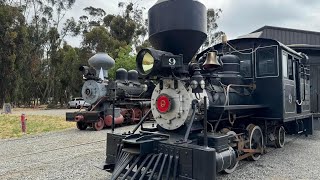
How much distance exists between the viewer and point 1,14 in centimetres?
3309

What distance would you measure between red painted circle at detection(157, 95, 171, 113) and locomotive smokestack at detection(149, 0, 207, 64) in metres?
0.73

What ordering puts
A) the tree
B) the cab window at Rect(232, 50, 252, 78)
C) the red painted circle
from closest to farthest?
the red painted circle
the cab window at Rect(232, 50, 252, 78)
the tree

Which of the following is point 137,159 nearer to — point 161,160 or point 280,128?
point 161,160

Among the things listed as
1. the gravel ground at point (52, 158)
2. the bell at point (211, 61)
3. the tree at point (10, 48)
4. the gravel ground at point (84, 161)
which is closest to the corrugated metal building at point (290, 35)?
the gravel ground at point (84, 161)

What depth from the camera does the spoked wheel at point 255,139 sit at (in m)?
6.54

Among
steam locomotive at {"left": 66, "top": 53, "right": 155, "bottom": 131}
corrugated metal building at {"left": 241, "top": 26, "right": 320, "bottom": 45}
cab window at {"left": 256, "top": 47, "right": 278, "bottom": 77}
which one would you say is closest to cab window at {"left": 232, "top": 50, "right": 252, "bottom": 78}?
cab window at {"left": 256, "top": 47, "right": 278, "bottom": 77}

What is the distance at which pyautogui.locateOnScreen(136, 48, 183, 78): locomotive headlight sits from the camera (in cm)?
435

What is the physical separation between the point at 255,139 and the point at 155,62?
3730mm

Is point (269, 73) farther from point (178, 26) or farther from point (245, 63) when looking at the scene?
point (178, 26)

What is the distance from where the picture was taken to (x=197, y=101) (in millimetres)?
4844

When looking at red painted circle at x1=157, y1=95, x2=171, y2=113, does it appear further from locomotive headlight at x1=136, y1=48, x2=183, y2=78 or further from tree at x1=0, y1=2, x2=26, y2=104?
tree at x1=0, y1=2, x2=26, y2=104

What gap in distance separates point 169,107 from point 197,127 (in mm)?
721

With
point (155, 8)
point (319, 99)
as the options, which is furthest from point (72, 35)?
point (155, 8)

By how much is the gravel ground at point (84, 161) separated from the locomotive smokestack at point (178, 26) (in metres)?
2.57
